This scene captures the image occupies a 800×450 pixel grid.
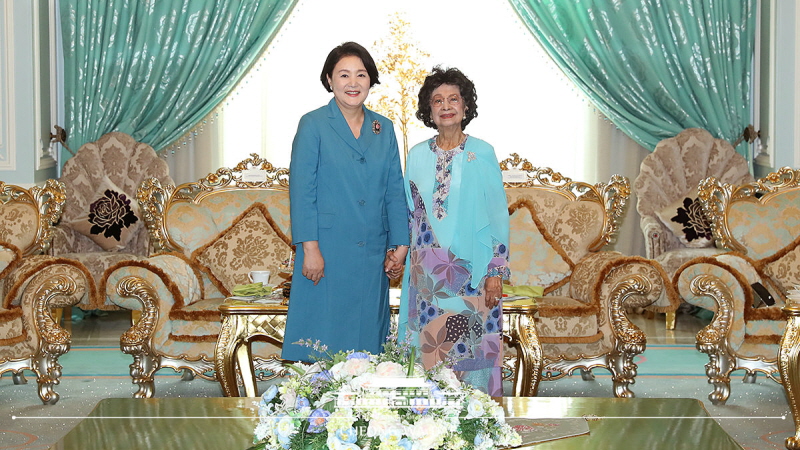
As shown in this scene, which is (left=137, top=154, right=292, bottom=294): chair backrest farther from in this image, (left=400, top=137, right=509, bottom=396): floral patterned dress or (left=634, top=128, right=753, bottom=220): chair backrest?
(left=634, top=128, right=753, bottom=220): chair backrest

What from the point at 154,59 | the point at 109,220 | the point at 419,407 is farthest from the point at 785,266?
the point at 154,59

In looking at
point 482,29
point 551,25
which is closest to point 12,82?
point 482,29

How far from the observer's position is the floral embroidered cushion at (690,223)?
19.3ft

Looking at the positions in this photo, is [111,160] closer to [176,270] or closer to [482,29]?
[176,270]

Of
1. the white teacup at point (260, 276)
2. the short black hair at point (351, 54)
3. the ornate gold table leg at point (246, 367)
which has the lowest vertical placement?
the ornate gold table leg at point (246, 367)

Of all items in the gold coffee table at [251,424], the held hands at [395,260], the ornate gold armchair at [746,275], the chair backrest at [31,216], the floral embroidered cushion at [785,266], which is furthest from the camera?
the chair backrest at [31,216]

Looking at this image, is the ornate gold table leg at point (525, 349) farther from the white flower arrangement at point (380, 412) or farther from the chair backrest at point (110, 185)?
the chair backrest at point (110, 185)

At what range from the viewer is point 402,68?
6484 mm

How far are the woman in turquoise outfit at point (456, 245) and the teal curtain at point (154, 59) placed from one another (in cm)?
394

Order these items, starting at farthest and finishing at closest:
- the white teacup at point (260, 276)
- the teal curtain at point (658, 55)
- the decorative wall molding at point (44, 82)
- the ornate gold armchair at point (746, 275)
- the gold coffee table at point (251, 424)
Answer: the teal curtain at point (658, 55) < the decorative wall molding at point (44, 82) < the ornate gold armchair at point (746, 275) < the white teacup at point (260, 276) < the gold coffee table at point (251, 424)

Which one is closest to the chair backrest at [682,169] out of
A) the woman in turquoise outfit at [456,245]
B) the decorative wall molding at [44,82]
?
the woman in turquoise outfit at [456,245]

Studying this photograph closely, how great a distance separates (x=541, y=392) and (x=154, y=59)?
389 cm

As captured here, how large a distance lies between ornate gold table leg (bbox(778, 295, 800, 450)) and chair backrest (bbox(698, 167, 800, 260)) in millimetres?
986

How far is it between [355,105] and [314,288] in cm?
58
